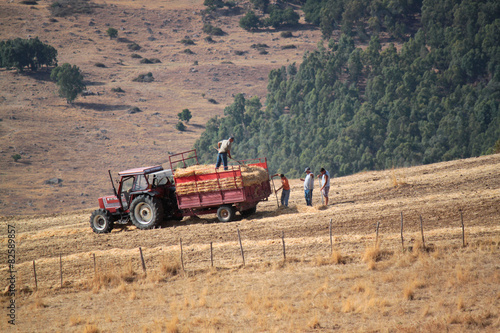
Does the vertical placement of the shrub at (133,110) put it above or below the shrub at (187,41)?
below

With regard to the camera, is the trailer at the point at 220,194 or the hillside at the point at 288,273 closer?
the hillside at the point at 288,273

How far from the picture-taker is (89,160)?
6259 cm

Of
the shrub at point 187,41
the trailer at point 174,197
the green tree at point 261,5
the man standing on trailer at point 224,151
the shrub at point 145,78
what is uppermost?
the green tree at point 261,5

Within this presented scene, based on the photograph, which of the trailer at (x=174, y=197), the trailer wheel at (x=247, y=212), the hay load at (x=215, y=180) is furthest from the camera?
the trailer wheel at (x=247, y=212)

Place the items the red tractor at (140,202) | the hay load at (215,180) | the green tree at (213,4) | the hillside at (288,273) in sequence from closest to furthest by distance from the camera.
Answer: the hillside at (288,273), the hay load at (215,180), the red tractor at (140,202), the green tree at (213,4)

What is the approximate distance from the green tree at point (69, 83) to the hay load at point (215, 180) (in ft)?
214

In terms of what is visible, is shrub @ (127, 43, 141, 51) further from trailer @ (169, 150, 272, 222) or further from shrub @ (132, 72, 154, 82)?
trailer @ (169, 150, 272, 222)

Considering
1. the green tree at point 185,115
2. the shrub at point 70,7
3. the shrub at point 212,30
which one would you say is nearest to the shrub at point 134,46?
the shrub at point 212,30

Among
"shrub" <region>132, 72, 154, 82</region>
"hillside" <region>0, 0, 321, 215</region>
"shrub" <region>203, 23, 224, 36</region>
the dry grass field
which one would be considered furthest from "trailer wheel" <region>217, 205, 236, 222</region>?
"shrub" <region>203, 23, 224, 36</region>

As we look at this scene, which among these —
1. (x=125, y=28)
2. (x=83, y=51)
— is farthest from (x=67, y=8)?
(x=83, y=51)

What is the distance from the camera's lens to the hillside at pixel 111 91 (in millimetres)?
56438

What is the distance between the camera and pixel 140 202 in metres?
18.9

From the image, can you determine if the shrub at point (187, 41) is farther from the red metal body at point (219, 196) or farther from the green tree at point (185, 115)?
the red metal body at point (219, 196)

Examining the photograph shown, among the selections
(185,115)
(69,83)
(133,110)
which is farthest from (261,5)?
(69,83)
